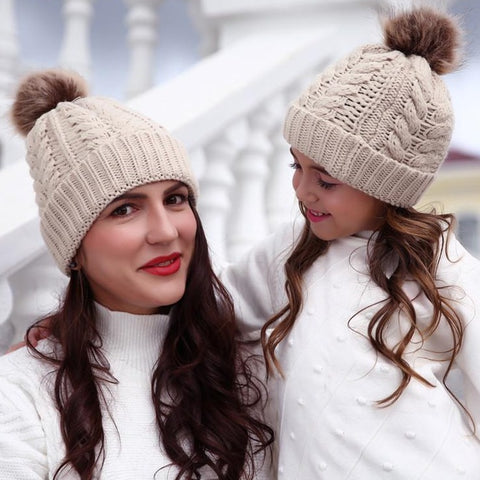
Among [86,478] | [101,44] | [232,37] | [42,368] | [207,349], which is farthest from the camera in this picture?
[101,44]

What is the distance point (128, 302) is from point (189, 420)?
0.26 metres

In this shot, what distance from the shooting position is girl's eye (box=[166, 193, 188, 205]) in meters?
1.42

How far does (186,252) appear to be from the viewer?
4.62 ft

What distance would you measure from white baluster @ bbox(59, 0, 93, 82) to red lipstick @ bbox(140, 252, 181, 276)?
122cm

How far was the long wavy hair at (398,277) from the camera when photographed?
4.18ft

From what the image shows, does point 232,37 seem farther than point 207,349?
Yes

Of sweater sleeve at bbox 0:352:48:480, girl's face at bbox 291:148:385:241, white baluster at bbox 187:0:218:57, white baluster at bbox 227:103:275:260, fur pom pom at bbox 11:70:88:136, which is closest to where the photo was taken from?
sweater sleeve at bbox 0:352:48:480

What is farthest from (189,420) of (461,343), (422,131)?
(422,131)

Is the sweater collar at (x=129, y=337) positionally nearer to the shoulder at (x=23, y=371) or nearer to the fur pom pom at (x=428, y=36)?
the shoulder at (x=23, y=371)

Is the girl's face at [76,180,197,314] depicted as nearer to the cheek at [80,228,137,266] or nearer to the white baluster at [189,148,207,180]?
the cheek at [80,228,137,266]

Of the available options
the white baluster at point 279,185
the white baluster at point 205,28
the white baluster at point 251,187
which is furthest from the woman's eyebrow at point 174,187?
the white baluster at point 205,28

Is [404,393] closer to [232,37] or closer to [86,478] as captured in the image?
[86,478]

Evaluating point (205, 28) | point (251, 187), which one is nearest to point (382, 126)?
point (251, 187)

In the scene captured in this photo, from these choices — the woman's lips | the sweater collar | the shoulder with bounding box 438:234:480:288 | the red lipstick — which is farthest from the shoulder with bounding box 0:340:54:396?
the shoulder with bounding box 438:234:480:288
